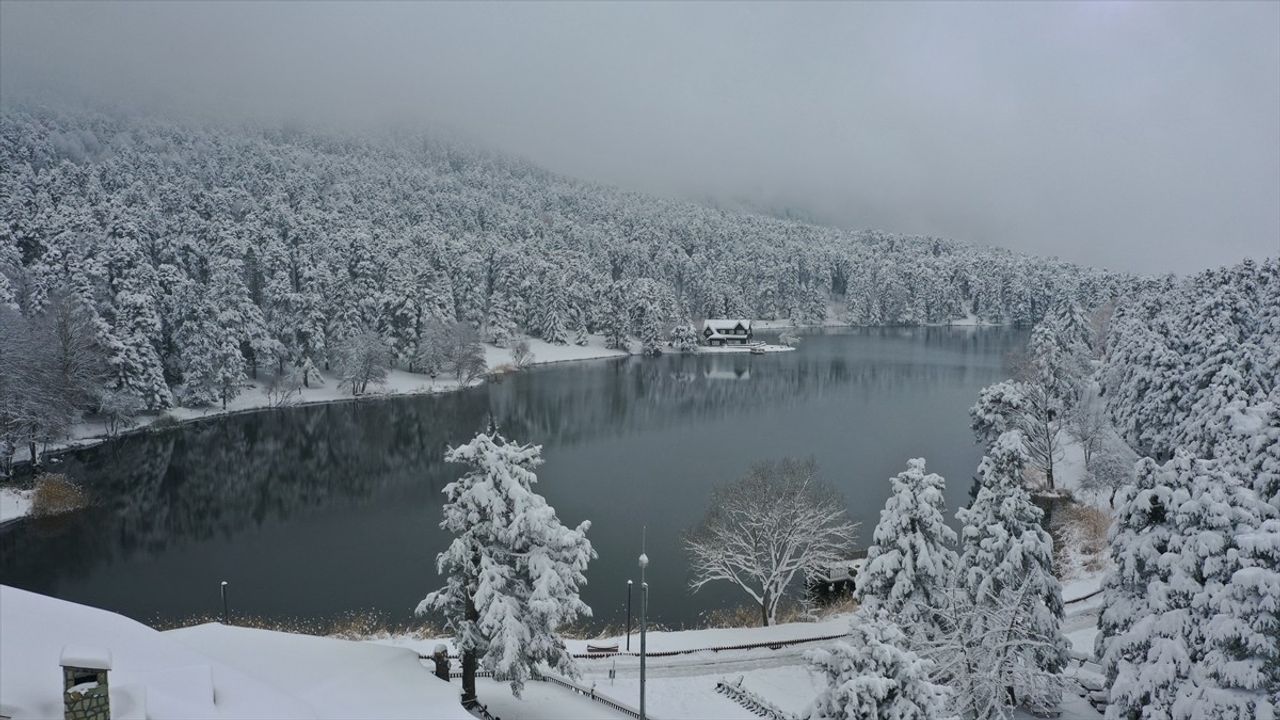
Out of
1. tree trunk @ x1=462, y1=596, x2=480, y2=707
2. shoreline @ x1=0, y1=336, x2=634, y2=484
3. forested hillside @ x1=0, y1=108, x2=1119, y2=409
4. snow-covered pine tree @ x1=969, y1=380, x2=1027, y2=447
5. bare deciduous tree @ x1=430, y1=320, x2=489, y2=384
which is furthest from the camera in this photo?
bare deciduous tree @ x1=430, y1=320, x2=489, y2=384

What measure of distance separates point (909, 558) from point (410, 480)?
116 ft

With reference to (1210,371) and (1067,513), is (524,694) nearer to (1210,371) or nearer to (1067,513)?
(1067,513)

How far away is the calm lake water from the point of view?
105ft

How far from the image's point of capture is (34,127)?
149125mm

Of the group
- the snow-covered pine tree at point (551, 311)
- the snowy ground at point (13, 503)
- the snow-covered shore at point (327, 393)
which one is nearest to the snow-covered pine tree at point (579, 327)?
the snow-covered pine tree at point (551, 311)

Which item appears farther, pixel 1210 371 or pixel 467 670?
pixel 1210 371

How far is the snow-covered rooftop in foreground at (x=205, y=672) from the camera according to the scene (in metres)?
9.56

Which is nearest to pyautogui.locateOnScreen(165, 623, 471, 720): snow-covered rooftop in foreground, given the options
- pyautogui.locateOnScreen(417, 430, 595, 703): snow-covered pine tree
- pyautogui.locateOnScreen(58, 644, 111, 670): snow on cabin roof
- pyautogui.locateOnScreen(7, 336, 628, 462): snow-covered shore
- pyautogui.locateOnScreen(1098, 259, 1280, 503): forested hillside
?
pyautogui.locateOnScreen(417, 430, 595, 703): snow-covered pine tree

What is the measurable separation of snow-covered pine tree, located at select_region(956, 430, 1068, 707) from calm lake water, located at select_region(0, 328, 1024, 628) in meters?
11.7

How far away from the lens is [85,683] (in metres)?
8.47

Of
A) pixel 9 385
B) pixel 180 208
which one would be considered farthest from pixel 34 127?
pixel 9 385

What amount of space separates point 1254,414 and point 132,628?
26.7m

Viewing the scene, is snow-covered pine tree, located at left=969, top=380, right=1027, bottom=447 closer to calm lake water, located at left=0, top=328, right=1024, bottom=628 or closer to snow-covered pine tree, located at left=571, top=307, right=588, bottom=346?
calm lake water, located at left=0, top=328, right=1024, bottom=628

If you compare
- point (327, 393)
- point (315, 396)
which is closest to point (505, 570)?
point (315, 396)
